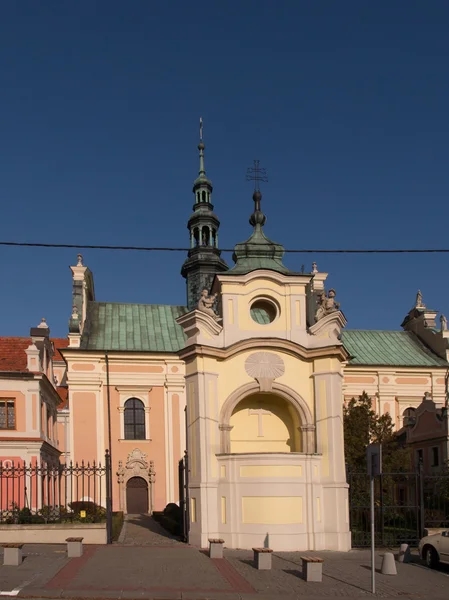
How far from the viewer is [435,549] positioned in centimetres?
1895

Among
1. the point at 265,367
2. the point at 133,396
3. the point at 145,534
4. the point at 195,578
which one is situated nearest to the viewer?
the point at 195,578

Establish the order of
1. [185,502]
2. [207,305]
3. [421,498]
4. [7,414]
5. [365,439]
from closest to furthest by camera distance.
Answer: [421,498] < [207,305] < [185,502] < [365,439] < [7,414]

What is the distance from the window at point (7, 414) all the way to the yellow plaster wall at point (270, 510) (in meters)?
17.3

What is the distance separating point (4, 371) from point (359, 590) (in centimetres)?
2436

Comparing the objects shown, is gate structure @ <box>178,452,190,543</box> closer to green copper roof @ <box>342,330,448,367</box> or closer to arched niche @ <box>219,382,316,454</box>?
arched niche @ <box>219,382,316,454</box>

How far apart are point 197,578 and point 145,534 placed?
1237 centimetres

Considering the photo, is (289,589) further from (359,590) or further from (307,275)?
(307,275)

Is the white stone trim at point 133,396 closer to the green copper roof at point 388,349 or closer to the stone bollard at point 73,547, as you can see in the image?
the green copper roof at point 388,349

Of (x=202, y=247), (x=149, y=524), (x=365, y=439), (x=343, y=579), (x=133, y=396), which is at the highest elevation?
(x=202, y=247)

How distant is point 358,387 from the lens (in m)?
49.1

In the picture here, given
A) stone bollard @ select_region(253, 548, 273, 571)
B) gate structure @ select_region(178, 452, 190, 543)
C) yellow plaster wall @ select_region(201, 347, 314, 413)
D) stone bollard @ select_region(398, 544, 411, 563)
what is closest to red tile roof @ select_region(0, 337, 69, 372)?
gate structure @ select_region(178, 452, 190, 543)

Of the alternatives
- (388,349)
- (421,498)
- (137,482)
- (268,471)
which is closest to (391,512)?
(421,498)

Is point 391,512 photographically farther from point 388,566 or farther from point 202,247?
point 202,247

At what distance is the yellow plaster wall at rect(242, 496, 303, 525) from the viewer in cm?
2205
